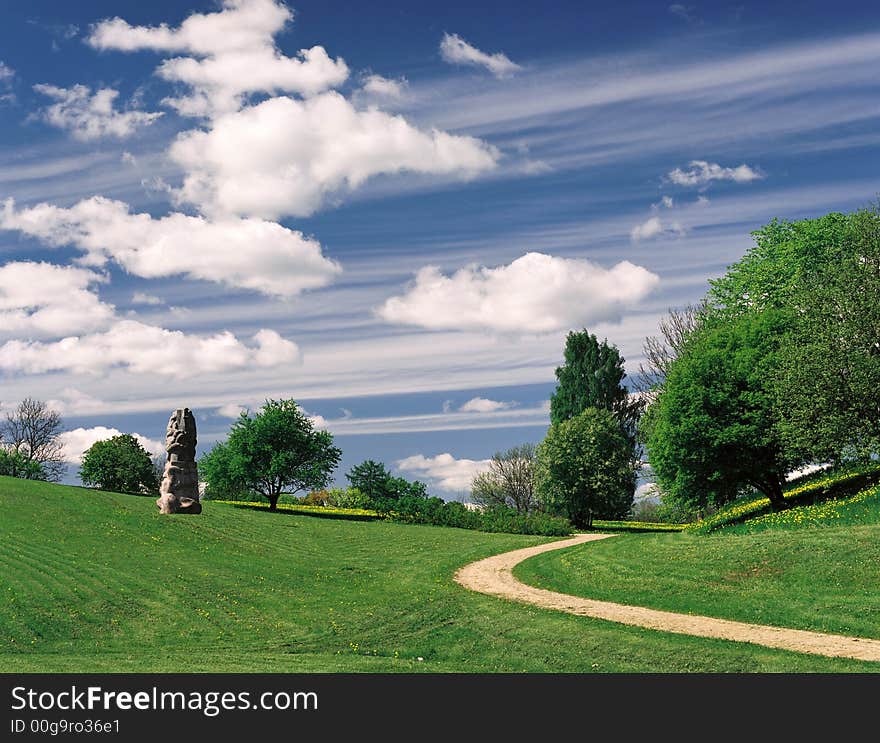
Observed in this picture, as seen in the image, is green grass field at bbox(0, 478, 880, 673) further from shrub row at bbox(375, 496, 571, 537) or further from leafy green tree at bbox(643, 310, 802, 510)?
shrub row at bbox(375, 496, 571, 537)

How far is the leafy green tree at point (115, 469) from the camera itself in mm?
77812

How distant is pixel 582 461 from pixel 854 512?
32413 mm

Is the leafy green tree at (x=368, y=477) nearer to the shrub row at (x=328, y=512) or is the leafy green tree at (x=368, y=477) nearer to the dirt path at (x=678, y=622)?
the shrub row at (x=328, y=512)

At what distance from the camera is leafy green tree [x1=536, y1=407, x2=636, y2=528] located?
65.8 metres

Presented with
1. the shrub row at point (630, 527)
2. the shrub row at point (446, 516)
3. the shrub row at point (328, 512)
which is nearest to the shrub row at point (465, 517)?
the shrub row at point (446, 516)

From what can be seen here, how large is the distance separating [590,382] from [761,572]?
163 feet

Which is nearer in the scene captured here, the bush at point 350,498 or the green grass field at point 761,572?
the green grass field at point 761,572

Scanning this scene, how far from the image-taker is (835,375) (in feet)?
122

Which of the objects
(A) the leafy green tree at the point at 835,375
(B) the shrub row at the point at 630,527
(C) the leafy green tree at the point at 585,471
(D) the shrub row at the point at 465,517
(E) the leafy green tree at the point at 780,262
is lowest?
(B) the shrub row at the point at 630,527

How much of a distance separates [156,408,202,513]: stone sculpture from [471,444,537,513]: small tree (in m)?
48.4

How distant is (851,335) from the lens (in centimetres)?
3800

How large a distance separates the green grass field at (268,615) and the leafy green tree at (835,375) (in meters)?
7.79

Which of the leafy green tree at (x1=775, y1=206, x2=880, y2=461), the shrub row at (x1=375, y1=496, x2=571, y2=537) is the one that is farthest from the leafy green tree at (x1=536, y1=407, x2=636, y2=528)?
the leafy green tree at (x1=775, y1=206, x2=880, y2=461)

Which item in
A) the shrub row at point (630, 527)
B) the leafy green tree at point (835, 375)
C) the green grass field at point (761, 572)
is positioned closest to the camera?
the green grass field at point (761, 572)
